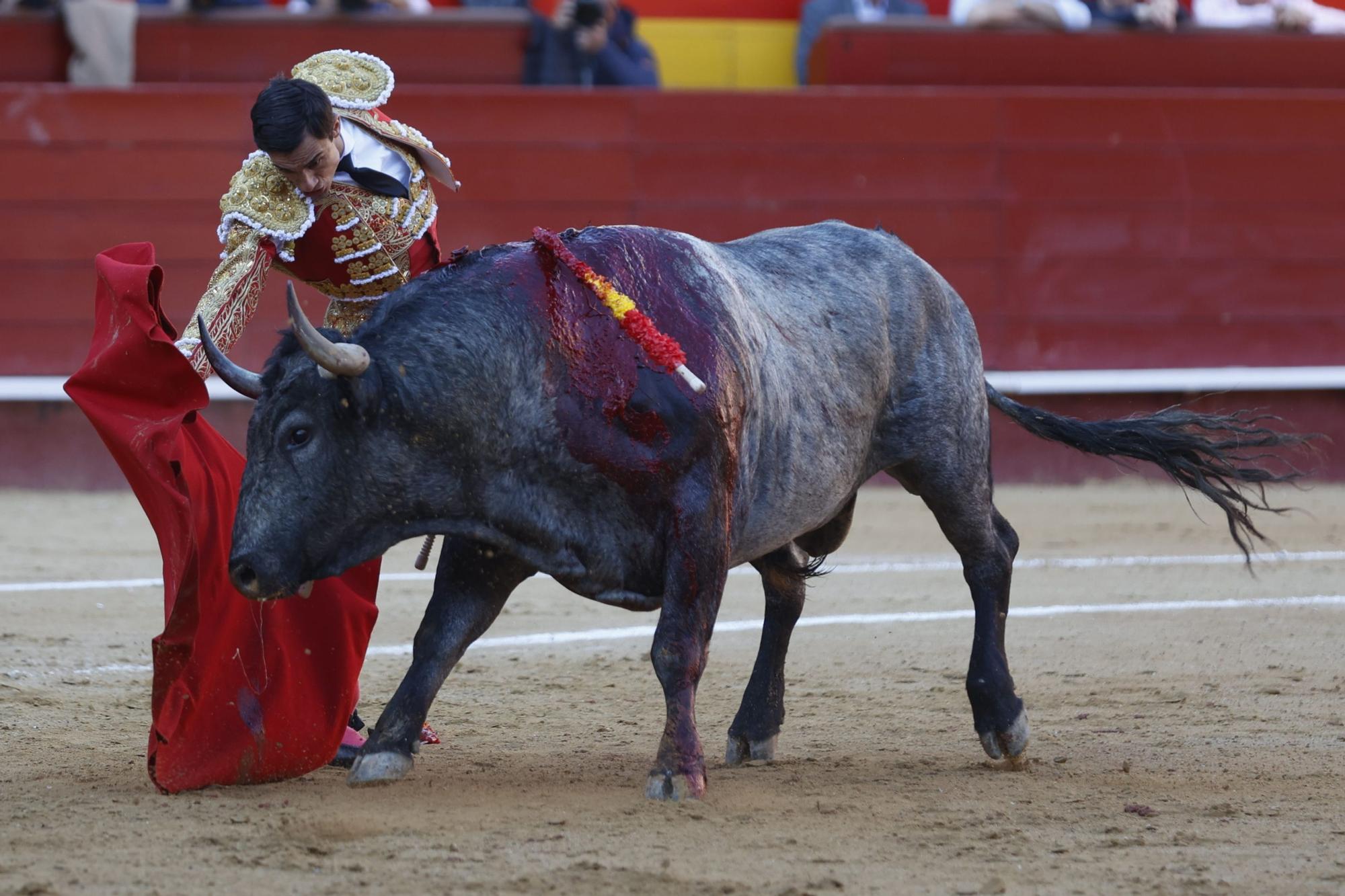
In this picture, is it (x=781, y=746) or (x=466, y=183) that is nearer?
(x=781, y=746)

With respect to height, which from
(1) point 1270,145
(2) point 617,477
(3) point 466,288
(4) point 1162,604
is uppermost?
(3) point 466,288

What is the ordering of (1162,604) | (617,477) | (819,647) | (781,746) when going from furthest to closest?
(1162,604)
(819,647)
(781,746)
(617,477)

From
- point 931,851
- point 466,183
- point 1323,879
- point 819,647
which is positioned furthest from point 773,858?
point 466,183

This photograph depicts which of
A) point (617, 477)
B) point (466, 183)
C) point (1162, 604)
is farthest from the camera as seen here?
point (466, 183)

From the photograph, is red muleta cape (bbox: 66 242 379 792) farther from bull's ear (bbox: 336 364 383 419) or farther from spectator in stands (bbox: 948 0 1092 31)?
spectator in stands (bbox: 948 0 1092 31)

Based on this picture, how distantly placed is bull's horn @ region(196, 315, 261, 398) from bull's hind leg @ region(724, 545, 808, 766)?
1.06 metres

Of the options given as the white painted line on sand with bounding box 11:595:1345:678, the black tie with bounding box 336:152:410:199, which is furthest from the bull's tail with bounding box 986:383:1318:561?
the black tie with bounding box 336:152:410:199

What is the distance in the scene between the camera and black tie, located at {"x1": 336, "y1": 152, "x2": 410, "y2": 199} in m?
3.05

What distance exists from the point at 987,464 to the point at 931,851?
1.18 m

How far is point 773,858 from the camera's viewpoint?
2492 mm

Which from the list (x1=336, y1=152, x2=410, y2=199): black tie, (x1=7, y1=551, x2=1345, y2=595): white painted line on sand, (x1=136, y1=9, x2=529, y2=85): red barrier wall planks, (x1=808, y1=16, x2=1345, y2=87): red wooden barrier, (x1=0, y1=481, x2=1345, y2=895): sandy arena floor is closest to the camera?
→ (x1=0, y1=481, x2=1345, y2=895): sandy arena floor

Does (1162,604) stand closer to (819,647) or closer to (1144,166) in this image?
(819,647)

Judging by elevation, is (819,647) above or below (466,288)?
below

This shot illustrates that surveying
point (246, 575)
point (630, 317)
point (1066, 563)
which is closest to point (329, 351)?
point (246, 575)
